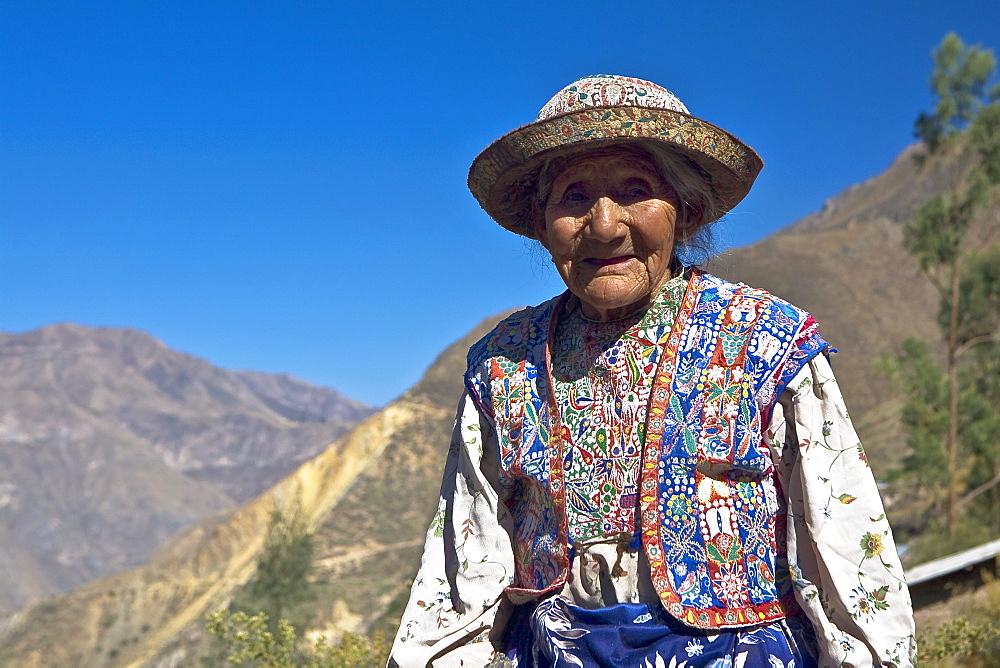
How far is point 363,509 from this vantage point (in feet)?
111

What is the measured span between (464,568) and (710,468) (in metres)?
0.53

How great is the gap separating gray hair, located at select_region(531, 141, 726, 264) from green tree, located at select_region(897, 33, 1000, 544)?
1257 cm

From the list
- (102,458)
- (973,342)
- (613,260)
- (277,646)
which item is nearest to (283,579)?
(973,342)

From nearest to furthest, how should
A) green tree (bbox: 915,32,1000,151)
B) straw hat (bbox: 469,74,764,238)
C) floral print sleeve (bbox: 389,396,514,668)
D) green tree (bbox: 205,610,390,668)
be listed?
straw hat (bbox: 469,74,764,238) → floral print sleeve (bbox: 389,396,514,668) → green tree (bbox: 205,610,390,668) → green tree (bbox: 915,32,1000,151)

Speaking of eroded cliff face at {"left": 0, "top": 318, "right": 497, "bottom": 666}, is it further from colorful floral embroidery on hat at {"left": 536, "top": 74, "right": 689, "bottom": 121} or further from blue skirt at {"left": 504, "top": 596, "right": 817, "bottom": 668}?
colorful floral embroidery on hat at {"left": 536, "top": 74, "right": 689, "bottom": 121}

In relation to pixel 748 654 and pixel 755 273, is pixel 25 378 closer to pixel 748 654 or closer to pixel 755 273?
pixel 755 273

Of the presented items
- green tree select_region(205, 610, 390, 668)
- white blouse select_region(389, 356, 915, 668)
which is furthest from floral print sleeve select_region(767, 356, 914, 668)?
green tree select_region(205, 610, 390, 668)

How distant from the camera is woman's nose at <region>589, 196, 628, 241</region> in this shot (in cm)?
174

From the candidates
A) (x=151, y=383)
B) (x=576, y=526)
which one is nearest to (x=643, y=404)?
(x=576, y=526)

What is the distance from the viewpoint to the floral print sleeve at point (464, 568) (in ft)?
5.95

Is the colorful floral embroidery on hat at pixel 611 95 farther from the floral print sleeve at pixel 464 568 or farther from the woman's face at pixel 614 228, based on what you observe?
the floral print sleeve at pixel 464 568

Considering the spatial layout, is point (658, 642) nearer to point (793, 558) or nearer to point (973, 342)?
point (793, 558)

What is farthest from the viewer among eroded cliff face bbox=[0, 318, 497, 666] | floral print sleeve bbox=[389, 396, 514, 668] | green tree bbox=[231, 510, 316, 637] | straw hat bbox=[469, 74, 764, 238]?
eroded cliff face bbox=[0, 318, 497, 666]

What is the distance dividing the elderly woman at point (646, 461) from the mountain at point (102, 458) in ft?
297
